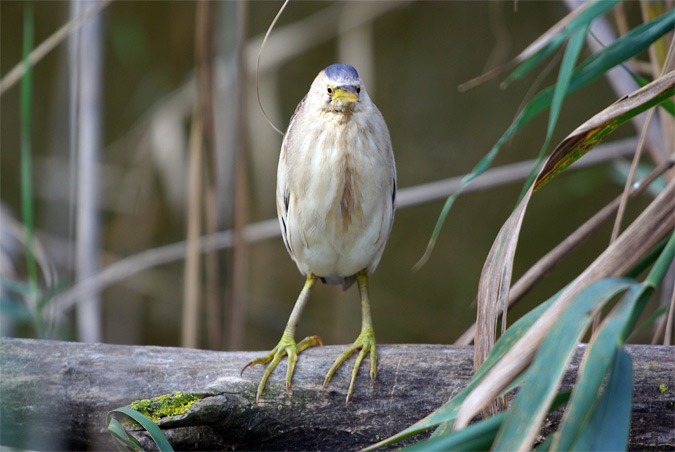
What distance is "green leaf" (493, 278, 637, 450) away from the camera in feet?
1.97

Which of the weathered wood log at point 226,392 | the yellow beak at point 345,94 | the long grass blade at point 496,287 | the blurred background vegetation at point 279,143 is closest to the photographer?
the long grass blade at point 496,287

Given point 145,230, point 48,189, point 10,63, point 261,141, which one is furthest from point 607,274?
point 10,63

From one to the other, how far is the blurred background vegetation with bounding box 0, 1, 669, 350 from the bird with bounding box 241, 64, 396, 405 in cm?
116

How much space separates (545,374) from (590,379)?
4 cm

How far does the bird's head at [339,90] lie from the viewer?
47.8 inches

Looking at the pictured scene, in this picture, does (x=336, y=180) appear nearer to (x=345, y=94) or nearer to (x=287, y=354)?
(x=345, y=94)

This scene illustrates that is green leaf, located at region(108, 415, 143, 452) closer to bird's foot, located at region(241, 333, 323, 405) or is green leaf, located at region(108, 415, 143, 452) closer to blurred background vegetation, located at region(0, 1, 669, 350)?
bird's foot, located at region(241, 333, 323, 405)

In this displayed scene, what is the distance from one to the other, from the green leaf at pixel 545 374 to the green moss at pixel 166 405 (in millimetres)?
594

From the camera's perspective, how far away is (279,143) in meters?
2.75

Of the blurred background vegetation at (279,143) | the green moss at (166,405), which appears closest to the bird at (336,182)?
the green moss at (166,405)

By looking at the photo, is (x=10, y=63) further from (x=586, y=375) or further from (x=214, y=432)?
(x=586, y=375)

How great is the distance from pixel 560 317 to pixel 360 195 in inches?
26.1

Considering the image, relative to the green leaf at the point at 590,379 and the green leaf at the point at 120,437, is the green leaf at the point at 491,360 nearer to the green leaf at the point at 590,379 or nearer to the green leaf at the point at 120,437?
the green leaf at the point at 590,379

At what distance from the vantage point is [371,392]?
110 cm
